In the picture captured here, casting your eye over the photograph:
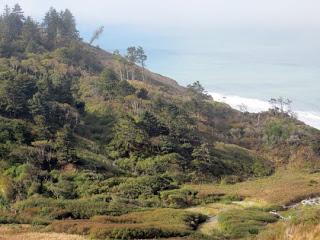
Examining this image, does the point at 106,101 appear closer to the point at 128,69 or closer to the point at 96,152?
the point at 96,152

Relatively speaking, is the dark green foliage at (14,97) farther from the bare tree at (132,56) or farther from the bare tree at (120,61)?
the bare tree at (132,56)

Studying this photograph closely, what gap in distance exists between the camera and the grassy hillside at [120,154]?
129 feet

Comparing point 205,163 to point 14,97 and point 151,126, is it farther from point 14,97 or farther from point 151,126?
point 14,97

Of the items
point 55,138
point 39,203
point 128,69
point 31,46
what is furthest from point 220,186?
point 128,69

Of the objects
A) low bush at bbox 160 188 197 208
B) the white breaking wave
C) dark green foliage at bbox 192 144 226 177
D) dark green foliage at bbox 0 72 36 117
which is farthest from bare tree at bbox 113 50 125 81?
low bush at bbox 160 188 197 208

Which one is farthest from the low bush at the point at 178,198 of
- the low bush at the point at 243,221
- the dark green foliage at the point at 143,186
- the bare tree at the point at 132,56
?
the bare tree at the point at 132,56

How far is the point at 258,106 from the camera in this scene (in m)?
160

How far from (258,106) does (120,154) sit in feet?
335

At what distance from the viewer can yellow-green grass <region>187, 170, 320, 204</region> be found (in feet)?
166

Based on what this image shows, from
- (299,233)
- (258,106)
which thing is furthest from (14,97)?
(258,106)

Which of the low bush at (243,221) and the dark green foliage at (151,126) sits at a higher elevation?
the dark green foliage at (151,126)

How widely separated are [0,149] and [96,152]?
13.4 metres

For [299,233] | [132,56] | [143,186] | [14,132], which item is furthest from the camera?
[132,56]

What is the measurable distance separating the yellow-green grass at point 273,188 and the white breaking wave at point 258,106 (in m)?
78.3
